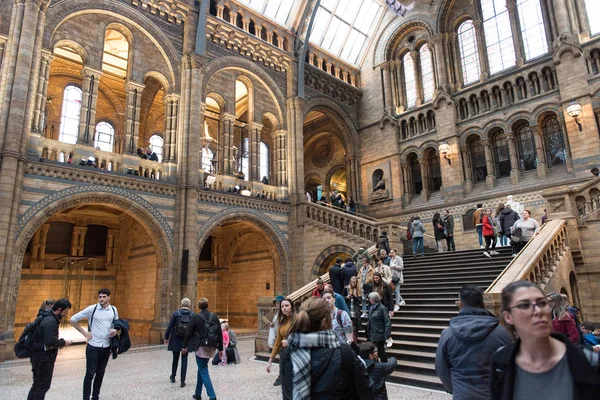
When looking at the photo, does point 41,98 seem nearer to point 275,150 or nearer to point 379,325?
point 275,150

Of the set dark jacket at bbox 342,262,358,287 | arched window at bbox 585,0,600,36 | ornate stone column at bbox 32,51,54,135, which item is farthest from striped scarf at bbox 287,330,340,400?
arched window at bbox 585,0,600,36

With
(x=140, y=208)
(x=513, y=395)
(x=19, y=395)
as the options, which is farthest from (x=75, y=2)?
(x=513, y=395)

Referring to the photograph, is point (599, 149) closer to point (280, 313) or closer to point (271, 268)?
point (271, 268)

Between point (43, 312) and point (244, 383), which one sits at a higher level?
point (43, 312)

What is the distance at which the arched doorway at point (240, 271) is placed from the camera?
1961 cm

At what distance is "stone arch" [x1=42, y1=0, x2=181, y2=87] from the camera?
14199mm

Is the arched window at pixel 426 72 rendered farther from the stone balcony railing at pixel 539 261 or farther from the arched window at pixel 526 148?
the stone balcony railing at pixel 539 261

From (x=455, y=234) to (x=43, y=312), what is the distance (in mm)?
18023

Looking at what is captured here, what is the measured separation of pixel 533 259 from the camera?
879 cm

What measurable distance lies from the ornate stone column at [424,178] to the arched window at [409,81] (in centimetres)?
369

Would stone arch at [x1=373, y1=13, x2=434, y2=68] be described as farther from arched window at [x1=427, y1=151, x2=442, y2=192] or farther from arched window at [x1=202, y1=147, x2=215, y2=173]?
arched window at [x1=202, y1=147, x2=215, y2=173]

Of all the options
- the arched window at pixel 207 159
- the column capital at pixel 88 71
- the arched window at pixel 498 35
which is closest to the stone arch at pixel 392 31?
the arched window at pixel 498 35

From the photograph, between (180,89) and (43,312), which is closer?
(43,312)

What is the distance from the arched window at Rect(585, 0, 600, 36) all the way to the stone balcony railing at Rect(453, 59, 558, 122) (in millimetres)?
1946
